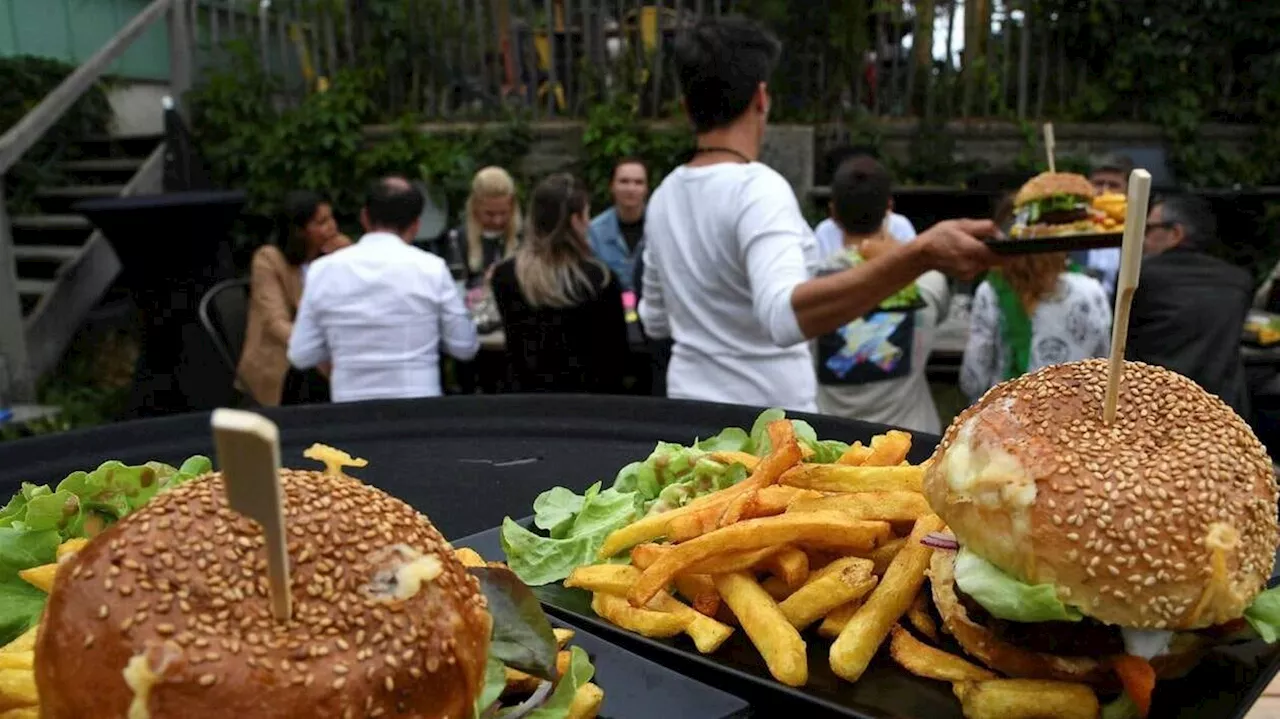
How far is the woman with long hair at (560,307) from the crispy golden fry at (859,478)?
118 inches

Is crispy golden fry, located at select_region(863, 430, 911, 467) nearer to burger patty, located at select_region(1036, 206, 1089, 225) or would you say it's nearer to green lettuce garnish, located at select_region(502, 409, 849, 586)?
green lettuce garnish, located at select_region(502, 409, 849, 586)

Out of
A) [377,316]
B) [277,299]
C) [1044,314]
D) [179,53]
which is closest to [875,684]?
[1044,314]

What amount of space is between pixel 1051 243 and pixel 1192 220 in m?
2.36

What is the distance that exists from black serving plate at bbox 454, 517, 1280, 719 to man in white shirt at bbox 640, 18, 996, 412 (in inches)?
56.5

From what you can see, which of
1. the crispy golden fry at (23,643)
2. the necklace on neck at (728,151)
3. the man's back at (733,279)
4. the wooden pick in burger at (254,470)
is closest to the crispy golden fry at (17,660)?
the crispy golden fry at (23,643)

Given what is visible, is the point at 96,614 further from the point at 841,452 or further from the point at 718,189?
the point at 718,189

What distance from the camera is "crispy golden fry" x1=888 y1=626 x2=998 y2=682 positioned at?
1494 mm

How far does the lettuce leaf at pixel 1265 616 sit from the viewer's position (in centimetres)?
150

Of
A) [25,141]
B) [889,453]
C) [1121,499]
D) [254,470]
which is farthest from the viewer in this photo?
[25,141]

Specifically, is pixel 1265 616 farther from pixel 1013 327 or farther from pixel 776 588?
pixel 1013 327

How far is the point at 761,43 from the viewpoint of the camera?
3281mm

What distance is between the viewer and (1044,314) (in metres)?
4.19

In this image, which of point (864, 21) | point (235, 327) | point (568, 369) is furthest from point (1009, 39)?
point (235, 327)

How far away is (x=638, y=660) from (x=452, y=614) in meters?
0.34
